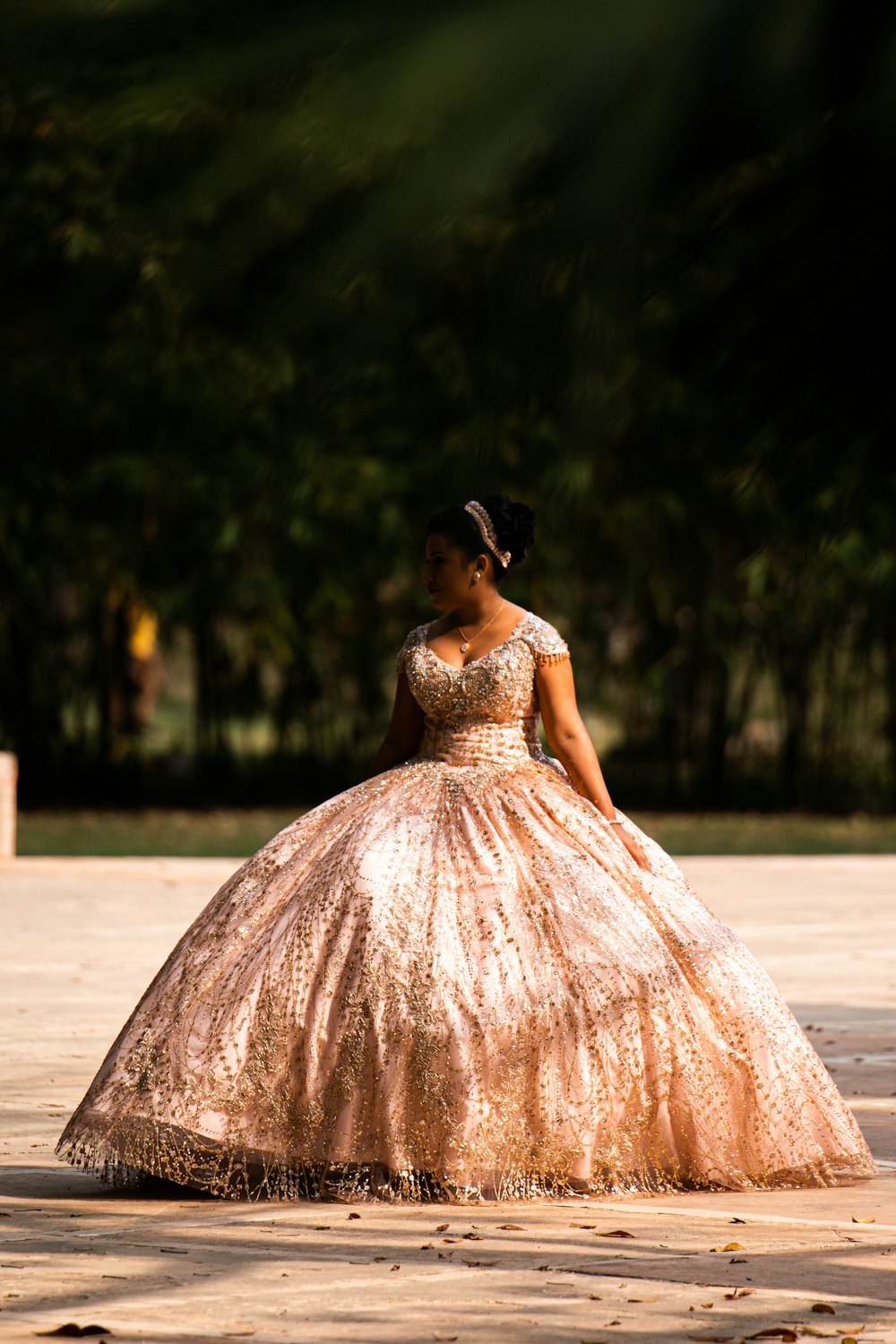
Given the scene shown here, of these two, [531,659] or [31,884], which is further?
[31,884]

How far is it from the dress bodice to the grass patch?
969 centimetres

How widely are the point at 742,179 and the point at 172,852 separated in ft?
49.9

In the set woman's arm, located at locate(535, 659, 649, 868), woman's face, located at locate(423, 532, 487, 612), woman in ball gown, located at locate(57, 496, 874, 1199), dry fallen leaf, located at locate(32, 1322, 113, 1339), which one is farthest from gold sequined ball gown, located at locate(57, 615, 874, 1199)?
dry fallen leaf, located at locate(32, 1322, 113, 1339)

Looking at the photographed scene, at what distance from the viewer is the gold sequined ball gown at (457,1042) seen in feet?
16.1

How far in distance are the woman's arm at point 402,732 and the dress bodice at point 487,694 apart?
0.10 meters

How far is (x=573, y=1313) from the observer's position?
3.81 metres

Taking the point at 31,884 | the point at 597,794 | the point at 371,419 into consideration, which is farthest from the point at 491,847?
the point at 31,884

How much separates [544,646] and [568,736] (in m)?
0.23

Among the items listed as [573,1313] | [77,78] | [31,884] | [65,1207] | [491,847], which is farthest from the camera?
[31,884]

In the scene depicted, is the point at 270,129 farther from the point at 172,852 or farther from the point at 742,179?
the point at 172,852

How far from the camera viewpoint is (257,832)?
17344mm

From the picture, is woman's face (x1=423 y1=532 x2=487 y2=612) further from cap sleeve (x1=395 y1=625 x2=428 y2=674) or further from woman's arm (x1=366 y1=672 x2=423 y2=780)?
woman's arm (x1=366 y1=672 x2=423 y2=780)

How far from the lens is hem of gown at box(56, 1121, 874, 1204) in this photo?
492 centimetres

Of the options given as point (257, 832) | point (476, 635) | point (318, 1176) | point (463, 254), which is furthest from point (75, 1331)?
point (257, 832)
